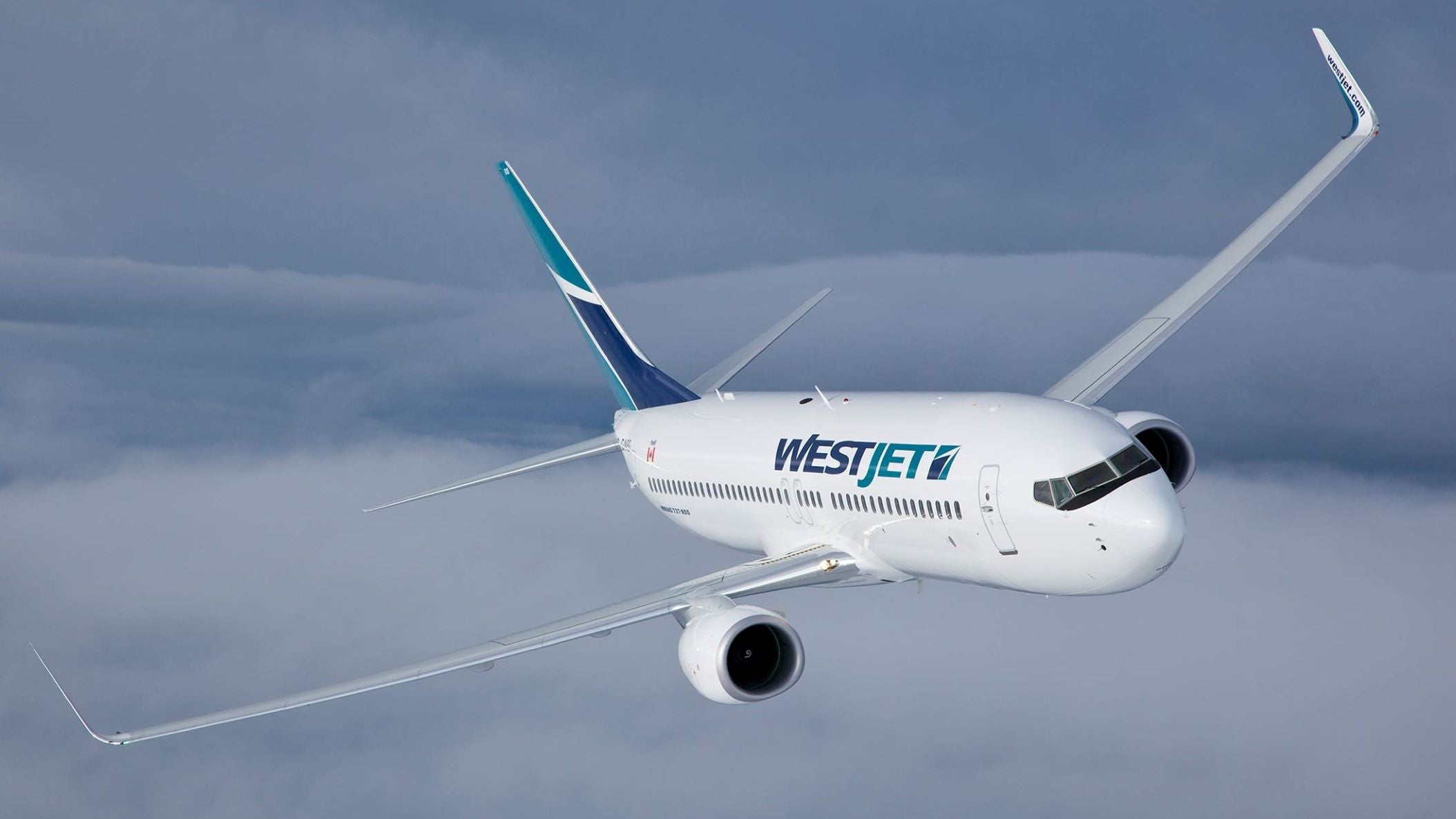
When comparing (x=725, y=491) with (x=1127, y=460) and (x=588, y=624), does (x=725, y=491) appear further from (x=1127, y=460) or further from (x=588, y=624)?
(x=1127, y=460)

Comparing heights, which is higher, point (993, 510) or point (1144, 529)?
point (993, 510)

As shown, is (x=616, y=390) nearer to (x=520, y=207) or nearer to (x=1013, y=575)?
(x=520, y=207)

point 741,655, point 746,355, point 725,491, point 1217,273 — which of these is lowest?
point 741,655

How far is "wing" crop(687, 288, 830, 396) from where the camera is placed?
39156 millimetres

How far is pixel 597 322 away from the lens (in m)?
40.7

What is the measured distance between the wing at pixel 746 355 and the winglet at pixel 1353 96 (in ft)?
49.0

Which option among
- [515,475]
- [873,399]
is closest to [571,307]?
[515,475]

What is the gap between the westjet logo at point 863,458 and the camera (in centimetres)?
2500

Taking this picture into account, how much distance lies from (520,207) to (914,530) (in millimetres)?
20672

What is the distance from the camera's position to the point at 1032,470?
2305cm

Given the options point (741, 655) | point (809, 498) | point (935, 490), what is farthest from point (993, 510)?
point (809, 498)

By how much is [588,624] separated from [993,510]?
8.00m

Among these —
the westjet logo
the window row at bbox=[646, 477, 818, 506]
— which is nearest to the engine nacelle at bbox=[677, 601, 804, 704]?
the westjet logo

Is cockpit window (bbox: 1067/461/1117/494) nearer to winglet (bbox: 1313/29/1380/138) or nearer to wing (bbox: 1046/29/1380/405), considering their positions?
wing (bbox: 1046/29/1380/405)
